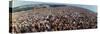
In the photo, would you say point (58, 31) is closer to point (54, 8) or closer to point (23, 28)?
point (54, 8)

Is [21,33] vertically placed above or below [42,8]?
below

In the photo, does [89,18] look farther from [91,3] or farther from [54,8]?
[54,8]

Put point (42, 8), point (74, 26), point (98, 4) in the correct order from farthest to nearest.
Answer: point (98, 4)
point (74, 26)
point (42, 8)
